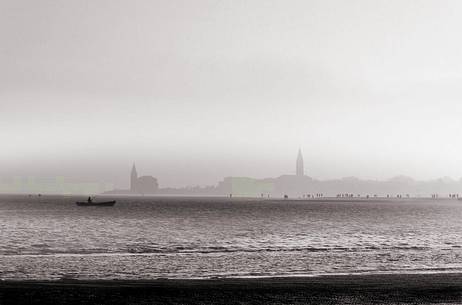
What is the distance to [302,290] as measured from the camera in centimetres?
2723

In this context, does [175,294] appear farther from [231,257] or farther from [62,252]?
[62,252]

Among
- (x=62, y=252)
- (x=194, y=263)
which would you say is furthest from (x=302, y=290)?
(x=62, y=252)

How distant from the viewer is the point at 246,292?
1043 inches

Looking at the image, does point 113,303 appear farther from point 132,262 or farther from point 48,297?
point 132,262

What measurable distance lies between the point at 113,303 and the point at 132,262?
23.3 metres

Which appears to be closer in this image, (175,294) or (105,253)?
(175,294)

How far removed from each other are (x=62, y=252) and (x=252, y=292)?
119 feet

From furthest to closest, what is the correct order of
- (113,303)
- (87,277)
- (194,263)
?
(194,263), (87,277), (113,303)

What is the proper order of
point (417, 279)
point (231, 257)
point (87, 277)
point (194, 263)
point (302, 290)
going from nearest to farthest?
point (302, 290), point (417, 279), point (87, 277), point (194, 263), point (231, 257)

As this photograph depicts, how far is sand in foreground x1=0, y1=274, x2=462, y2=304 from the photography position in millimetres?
23906

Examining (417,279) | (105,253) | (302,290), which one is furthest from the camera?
(105,253)

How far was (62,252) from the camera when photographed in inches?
2269

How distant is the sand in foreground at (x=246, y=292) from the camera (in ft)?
78.4

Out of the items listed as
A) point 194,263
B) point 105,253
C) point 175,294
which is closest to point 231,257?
point 194,263
